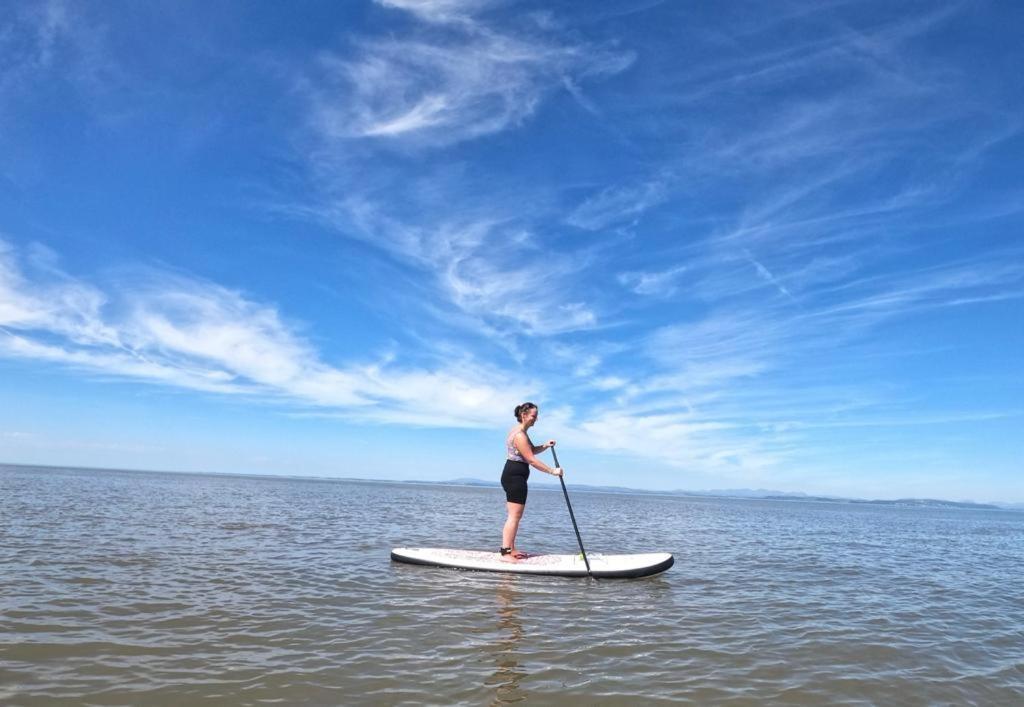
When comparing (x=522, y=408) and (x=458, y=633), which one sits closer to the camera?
(x=458, y=633)

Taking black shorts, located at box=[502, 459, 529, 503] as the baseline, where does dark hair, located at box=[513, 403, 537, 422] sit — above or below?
above

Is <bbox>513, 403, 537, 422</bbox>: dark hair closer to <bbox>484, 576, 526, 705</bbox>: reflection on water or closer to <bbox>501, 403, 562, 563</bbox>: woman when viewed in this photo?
<bbox>501, 403, 562, 563</bbox>: woman

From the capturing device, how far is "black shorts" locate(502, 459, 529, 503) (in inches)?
528

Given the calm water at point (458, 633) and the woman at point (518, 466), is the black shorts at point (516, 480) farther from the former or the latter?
the calm water at point (458, 633)

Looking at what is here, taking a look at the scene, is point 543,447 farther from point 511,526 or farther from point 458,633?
point 458,633

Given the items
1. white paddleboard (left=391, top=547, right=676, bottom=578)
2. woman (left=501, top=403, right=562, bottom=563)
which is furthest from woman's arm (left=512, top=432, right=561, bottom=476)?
white paddleboard (left=391, top=547, right=676, bottom=578)

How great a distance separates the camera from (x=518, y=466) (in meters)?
13.6

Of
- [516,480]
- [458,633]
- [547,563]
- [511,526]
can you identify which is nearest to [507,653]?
[458,633]

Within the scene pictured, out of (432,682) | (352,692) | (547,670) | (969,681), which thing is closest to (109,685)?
(352,692)

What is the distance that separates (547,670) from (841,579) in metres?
12.2

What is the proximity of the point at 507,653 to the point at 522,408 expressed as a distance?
21.9ft

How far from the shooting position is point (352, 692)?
6.13 m

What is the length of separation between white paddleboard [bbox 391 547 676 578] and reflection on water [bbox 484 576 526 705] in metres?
1.86

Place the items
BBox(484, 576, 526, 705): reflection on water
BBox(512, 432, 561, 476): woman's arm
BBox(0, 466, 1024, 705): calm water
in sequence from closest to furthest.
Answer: BBox(484, 576, 526, 705): reflection on water, BBox(0, 466, 1024, 705): calm water, BBox(512, 432, 561, 476): woman's arm
